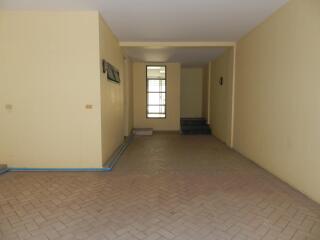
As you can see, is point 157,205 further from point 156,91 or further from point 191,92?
point 191,92

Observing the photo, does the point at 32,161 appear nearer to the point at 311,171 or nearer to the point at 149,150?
the point at 149,150

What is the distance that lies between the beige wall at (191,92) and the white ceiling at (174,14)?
499 centimetres

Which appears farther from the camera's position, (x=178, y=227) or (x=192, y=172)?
(x=192, y=172)

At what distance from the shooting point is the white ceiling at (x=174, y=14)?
3.25 m

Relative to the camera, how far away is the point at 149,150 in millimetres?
5453

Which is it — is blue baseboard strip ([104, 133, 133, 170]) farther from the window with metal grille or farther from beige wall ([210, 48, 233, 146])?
the window with metal grille

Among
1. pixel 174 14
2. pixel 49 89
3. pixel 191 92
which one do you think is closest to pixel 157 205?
pixel 49 89

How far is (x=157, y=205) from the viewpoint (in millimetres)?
2574

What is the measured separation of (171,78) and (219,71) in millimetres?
2032

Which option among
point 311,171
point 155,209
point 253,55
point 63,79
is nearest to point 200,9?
point 253,55

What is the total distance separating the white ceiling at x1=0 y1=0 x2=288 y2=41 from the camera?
10.7 feet

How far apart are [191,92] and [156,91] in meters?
2.08

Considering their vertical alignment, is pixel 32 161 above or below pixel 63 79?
below

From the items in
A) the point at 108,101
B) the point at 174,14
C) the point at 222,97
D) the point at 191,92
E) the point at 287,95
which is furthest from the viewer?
the point at 191,92
